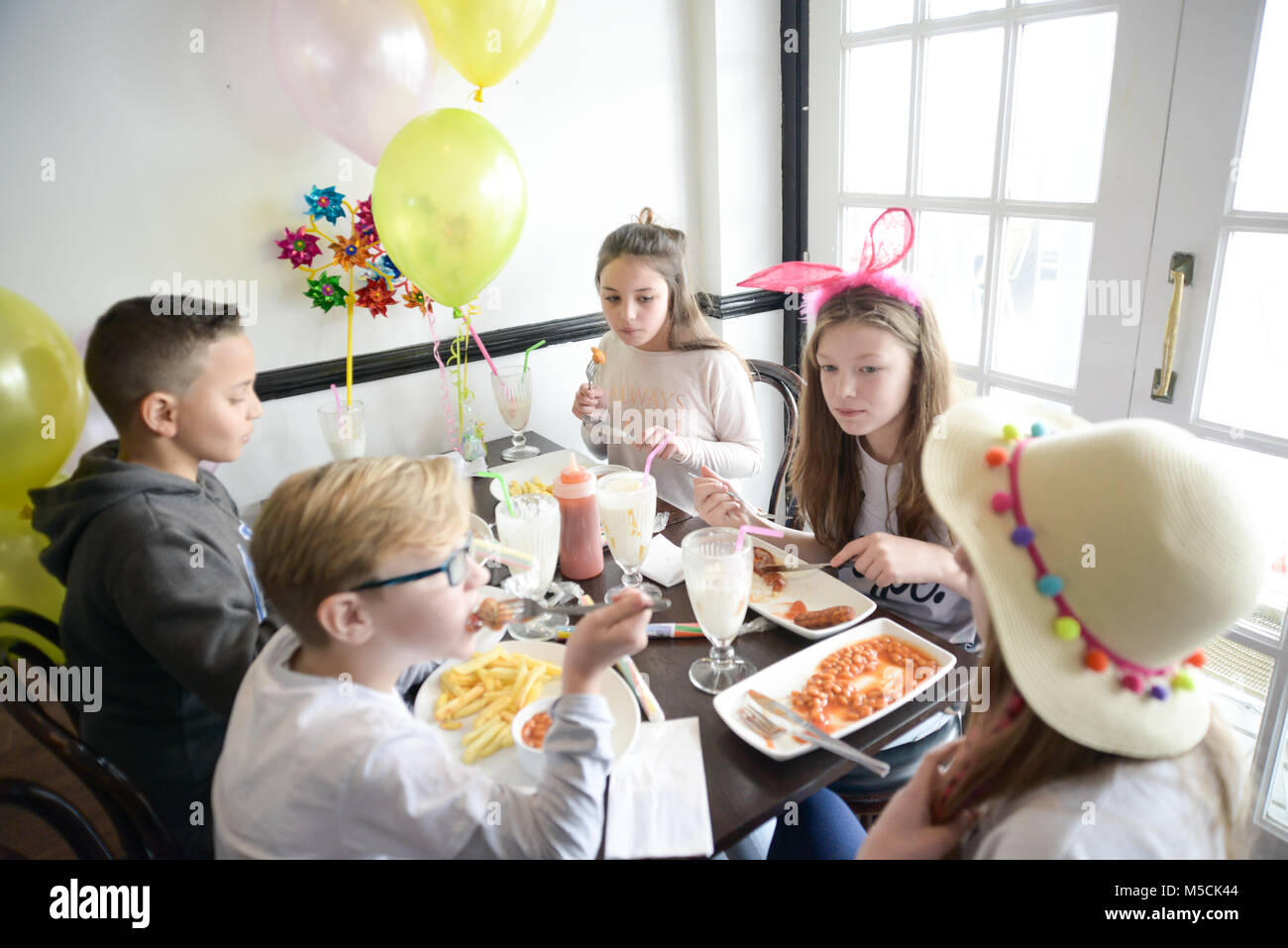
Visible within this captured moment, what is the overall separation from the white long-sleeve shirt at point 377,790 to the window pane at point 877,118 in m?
2.14

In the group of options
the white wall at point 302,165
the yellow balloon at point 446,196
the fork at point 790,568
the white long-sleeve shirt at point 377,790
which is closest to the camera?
the white long-sleeve shirt at point 377,790

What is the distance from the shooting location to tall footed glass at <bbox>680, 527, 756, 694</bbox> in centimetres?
111

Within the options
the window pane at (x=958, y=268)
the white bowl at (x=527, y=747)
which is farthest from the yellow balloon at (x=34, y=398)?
the window pane at (x=958, y=268)

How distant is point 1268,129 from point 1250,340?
405 mm

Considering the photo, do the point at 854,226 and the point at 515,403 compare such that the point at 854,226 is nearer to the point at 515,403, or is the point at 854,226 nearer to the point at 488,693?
the point at 515,403

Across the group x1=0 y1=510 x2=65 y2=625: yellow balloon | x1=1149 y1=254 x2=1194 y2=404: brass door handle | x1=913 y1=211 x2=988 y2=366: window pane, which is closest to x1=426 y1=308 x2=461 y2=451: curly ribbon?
x1=0 y1=510 x2=65 y2=625: yellow balloon

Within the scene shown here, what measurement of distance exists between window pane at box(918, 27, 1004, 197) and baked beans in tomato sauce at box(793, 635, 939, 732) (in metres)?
1.53

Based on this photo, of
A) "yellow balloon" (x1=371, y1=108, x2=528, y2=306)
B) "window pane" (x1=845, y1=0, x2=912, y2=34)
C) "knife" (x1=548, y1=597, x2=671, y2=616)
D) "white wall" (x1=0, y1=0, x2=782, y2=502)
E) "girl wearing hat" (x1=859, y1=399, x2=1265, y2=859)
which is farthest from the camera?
"window pane" (x1=845, y1=0, x2=912, y2=34)

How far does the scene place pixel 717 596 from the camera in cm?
112

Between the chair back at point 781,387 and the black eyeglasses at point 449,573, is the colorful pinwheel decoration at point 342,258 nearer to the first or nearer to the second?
the chair back at point 781,387

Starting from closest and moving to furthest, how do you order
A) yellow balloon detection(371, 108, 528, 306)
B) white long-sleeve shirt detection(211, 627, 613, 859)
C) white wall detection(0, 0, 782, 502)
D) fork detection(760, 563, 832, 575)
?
white long-sleeve shirt detection(211, 627, 613, 859)
fork detection(760, 563, 832, 575)
yellow balloon detection(371, 108, 528, 306)
white wall detection(0, 0, 782, 502)

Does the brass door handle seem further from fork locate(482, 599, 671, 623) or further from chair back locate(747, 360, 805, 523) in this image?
fork locate(482, 599, 671, 623)

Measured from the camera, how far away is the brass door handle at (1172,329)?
1.69 metres

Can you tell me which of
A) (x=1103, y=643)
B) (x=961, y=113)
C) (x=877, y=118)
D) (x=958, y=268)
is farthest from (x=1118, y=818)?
(x=877, y=118)
